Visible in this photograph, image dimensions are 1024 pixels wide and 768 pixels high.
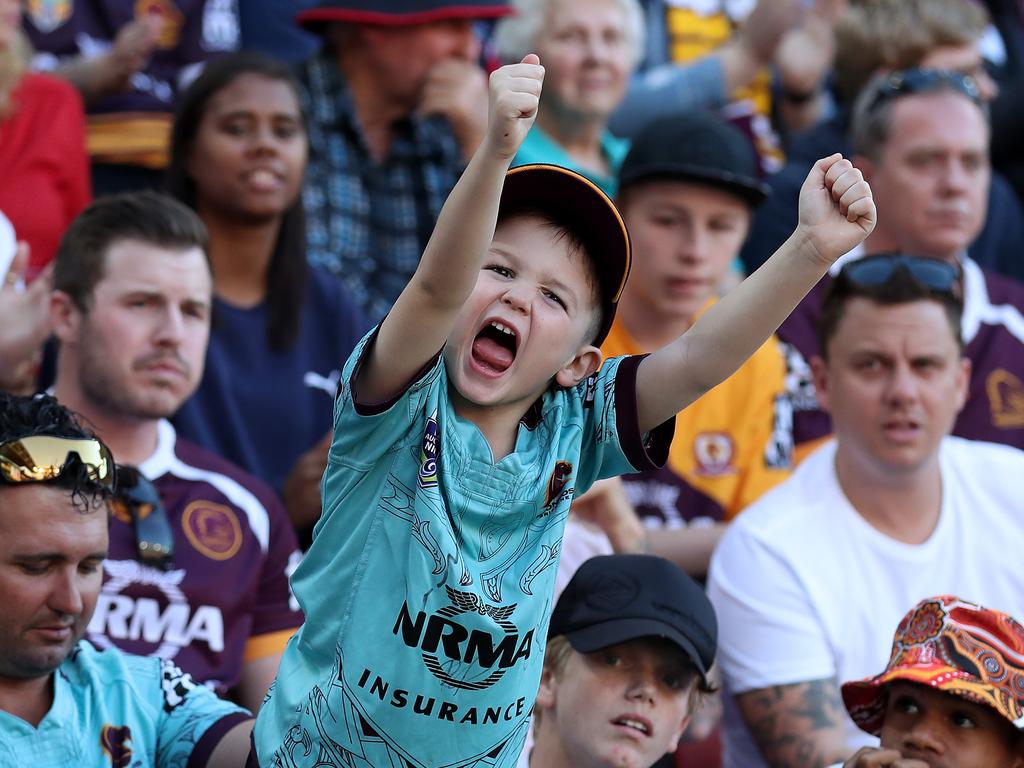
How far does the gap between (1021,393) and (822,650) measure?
5.06 ft

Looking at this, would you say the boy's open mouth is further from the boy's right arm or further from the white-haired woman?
the white-haired woman

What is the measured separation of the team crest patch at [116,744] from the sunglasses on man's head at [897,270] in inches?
89.7

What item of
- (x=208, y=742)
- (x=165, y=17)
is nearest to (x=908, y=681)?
(x=208, y=742)

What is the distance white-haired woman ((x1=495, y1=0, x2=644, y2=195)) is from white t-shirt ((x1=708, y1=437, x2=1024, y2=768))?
173 centimetres

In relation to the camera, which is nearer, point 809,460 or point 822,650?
point 822,650

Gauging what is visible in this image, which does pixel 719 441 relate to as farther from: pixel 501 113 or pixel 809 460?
pixel 501 113

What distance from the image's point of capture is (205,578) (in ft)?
11.6

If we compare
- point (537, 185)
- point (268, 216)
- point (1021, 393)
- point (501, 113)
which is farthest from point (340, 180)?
point (501, 113)

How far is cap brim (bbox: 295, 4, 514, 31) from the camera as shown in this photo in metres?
5.16

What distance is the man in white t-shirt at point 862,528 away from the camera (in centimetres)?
378

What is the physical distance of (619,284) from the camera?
256 centimetres

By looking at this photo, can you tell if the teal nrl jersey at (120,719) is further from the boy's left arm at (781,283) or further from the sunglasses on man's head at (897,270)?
the sunglasses on man's head at (897,270)

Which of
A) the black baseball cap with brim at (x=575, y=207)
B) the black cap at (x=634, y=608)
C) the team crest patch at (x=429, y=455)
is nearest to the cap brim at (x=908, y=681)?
the black cap at (x=634, y=608)

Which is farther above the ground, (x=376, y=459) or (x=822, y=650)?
(x=376, y=459)
